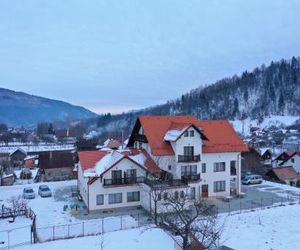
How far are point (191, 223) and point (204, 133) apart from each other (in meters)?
14.5

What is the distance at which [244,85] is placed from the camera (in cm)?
18875

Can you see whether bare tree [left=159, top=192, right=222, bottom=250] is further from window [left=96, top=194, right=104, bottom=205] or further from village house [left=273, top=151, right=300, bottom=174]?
village house [left=273, top=151, right=300, bottom=174]

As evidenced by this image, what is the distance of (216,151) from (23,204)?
50.8 feet

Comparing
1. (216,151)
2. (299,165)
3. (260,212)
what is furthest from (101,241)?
(299,165)

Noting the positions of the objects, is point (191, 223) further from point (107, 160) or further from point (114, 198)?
point (107, 160)

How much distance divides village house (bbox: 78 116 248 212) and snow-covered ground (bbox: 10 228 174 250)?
470 cm

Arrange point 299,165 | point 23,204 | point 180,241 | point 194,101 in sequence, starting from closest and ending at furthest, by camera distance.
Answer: point 180,241, point 23,204, point 299,165, point 194,101

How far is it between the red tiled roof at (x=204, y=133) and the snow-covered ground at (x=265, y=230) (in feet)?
22.4

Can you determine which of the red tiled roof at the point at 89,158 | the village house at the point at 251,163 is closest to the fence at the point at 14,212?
the red tiled roof at the point at 89,158

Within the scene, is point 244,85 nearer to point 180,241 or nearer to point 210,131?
point 210,131

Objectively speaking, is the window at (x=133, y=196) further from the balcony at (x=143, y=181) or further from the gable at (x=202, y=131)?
the gable at (x=202, y=131)

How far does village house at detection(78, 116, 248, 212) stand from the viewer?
26266 mm

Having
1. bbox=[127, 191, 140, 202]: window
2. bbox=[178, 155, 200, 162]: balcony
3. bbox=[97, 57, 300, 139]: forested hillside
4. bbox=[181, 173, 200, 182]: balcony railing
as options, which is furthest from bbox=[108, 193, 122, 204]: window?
bbox=[97, 57, 300, 139]: forested hillside

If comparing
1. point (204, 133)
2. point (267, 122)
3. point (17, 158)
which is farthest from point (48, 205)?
point (267, 122)
